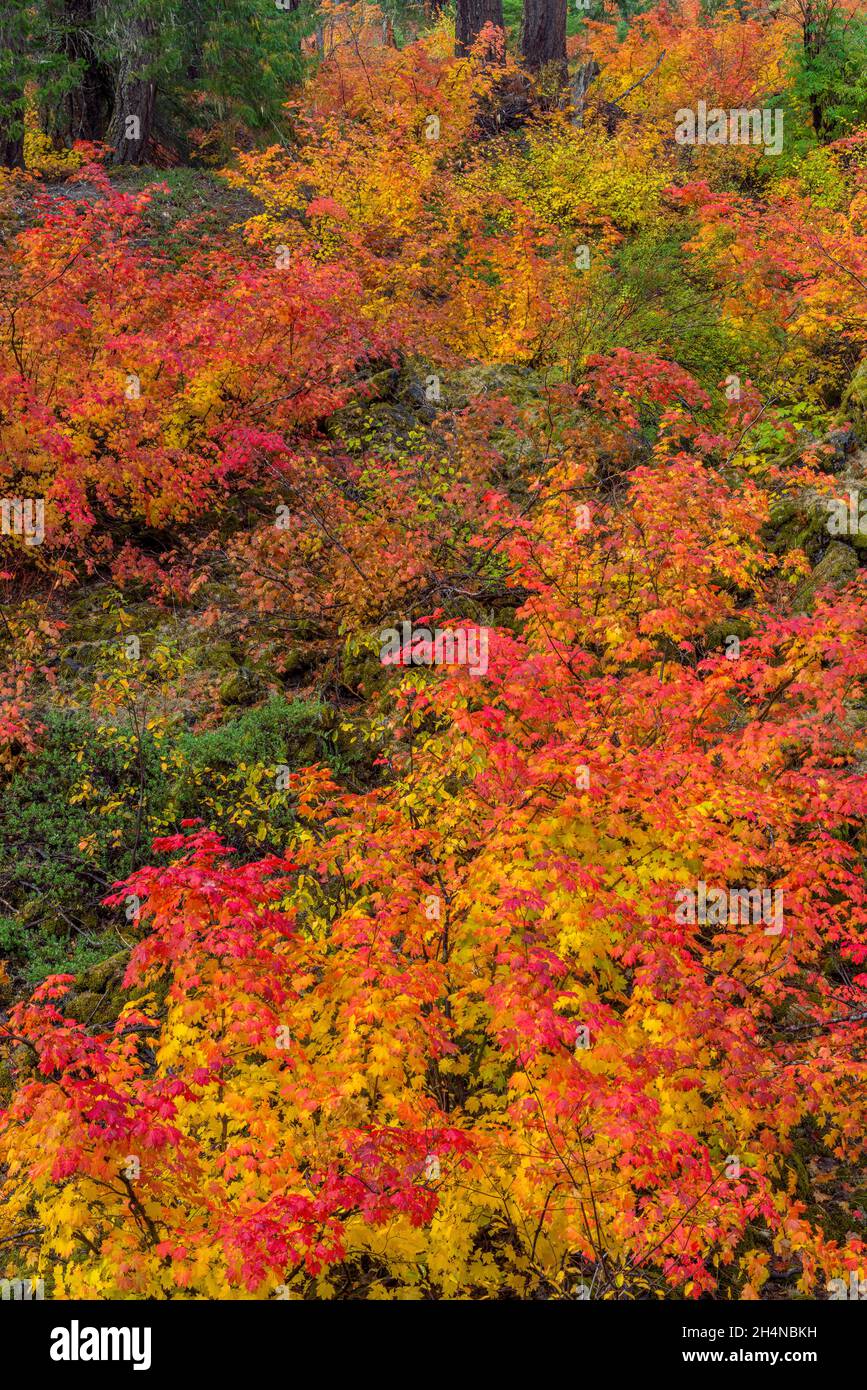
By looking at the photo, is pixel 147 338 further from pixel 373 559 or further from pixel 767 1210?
pixel 767 1210

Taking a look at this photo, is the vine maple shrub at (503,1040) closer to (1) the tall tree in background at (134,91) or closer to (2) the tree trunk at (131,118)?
(1) the tall tree in background at (134,91)

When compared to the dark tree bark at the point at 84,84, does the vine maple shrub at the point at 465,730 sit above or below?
below

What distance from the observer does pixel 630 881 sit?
21.4 feet

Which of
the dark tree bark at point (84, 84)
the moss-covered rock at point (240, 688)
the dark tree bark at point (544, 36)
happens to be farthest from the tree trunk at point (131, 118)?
the moss-covered rock at point (240, 688)

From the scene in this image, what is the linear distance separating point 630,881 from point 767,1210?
2128 mm

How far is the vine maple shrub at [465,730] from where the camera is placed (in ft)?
16.6

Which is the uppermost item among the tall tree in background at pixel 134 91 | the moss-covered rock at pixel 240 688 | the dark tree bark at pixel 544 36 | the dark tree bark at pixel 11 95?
the dark tree bark at pixel 544 36

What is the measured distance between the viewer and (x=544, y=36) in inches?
877

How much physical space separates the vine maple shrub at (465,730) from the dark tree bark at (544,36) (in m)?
4.01

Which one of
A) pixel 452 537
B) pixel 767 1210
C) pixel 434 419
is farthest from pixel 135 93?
pixel 767 1210

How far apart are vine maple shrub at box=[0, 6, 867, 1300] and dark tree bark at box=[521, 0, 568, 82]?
4015 millimetres

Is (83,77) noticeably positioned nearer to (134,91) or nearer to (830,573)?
(134,91)

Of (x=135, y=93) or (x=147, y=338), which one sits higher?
(x=135, y=93)

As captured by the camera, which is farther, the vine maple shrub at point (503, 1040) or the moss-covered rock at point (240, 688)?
the moss-covered rock at point (240, 688)
